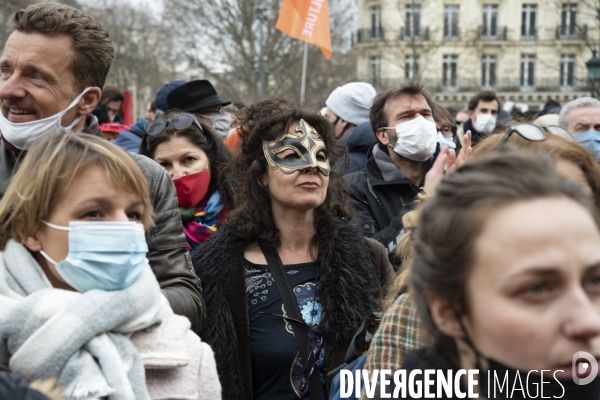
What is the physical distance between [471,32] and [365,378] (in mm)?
64639

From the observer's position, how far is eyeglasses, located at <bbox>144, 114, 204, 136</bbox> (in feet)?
17.4

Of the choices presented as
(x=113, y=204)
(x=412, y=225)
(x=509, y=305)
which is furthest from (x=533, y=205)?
(x=113, y=204)

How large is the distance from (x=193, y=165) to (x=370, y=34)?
202 feet

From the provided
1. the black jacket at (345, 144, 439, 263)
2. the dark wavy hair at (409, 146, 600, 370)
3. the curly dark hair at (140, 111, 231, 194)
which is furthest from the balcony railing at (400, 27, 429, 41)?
the dark wavy hair at (409, 146, 600, 370)

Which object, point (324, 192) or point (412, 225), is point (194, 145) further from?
point (412, 225)

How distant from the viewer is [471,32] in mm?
64438

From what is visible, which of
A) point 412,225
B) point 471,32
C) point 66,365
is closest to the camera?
point 66,365

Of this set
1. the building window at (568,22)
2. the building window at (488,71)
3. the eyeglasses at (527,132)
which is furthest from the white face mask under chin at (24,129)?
the building window at (488,71)

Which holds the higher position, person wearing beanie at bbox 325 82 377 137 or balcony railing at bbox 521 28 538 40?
balcony railing at bbox 521 28 538 40

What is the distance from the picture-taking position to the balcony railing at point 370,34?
207 feet

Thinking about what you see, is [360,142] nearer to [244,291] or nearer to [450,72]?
[244,291]

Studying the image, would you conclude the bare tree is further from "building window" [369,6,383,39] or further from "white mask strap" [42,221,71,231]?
"white mask strap" [42,221,71,231]

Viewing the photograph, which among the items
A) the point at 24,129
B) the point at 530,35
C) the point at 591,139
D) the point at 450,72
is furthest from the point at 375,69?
the point at 24,129

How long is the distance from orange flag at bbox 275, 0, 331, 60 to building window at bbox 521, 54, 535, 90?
59511 mm
